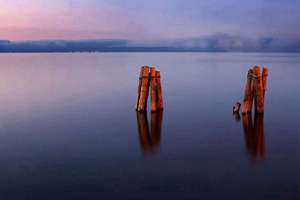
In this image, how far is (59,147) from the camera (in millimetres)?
11461

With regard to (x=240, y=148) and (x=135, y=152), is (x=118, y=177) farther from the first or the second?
(x=240, y=148)

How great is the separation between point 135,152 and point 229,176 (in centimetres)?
324

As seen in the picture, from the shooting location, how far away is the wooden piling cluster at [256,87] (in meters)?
14.5

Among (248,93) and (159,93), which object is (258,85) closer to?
(248,93)

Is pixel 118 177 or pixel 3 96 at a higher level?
pixel 3 96

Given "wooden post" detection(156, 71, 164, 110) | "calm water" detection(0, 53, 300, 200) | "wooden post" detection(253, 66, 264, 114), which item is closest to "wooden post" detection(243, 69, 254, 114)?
"wooden post" detection(253, 66, 264, 114)

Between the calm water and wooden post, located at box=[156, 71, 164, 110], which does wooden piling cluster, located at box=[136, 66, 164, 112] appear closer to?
wooden post, located at box=[156, 71, 164, 110]

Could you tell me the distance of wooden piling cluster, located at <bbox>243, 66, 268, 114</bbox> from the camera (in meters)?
14.5

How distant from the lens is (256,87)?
47.9 feet

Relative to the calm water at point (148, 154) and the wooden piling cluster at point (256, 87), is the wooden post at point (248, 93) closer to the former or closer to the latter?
the wooden piling cluster at point (256, 87)

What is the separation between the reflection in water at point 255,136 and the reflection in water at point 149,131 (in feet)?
10.0

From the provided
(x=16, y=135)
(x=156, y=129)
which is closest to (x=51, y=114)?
(x=16, y=135)

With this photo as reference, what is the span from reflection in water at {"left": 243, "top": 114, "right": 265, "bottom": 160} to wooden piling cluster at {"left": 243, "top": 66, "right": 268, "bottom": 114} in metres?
0.45

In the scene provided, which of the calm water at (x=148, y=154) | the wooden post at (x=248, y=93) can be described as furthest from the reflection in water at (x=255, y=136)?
the wooden post at (x=248, y=93)
